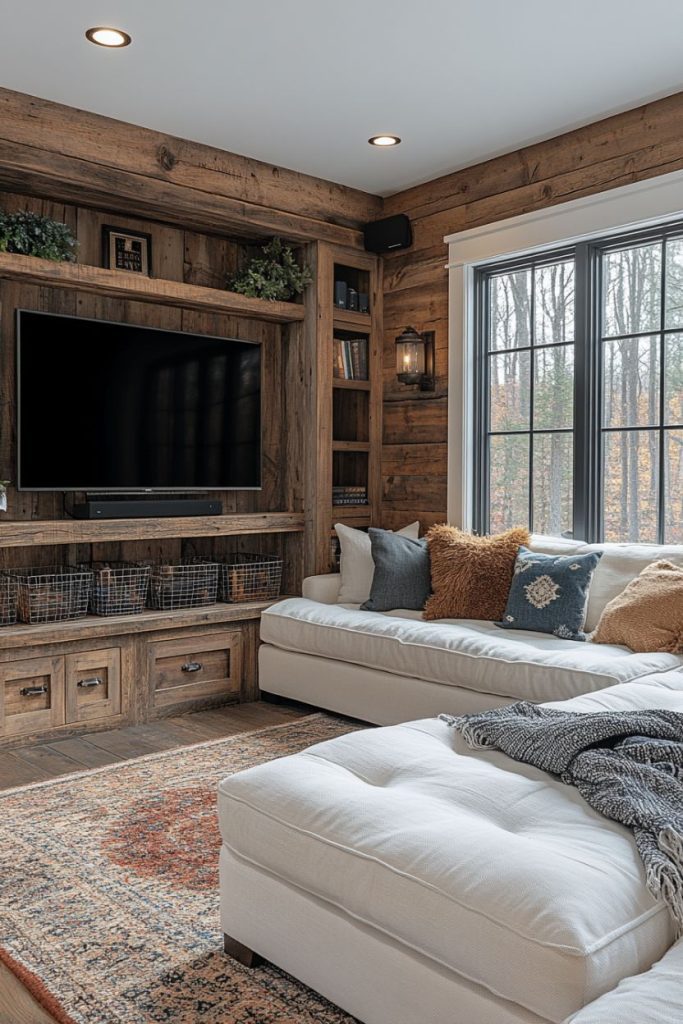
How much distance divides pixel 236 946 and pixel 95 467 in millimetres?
2642

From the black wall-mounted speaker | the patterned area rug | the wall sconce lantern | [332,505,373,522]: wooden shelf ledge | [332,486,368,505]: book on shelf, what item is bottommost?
the patterned area rug

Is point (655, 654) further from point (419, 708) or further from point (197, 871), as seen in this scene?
point (197, 871)

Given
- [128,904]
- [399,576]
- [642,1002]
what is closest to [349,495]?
[399,576]

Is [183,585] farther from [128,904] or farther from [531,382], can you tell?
[128,904]

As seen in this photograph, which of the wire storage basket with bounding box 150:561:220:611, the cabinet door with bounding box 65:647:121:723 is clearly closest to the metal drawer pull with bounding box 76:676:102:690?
the cabinet door with bounding box 65:647:121:723

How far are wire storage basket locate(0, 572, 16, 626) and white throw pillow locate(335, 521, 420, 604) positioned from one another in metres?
1.54

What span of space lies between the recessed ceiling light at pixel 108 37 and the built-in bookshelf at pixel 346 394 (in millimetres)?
1704

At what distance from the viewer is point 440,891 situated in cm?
156

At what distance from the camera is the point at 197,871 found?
98.6 inches

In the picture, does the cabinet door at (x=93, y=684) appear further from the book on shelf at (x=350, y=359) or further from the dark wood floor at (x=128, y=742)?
the book on shelf at (x=350, y=359)

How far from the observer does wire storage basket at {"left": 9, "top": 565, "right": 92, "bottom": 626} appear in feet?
12.7

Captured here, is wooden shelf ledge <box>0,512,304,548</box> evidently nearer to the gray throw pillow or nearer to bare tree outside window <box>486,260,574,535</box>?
the gray throw pillow

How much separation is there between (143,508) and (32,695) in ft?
3.29

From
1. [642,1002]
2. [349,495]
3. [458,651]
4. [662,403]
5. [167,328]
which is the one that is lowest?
[642,1002]
